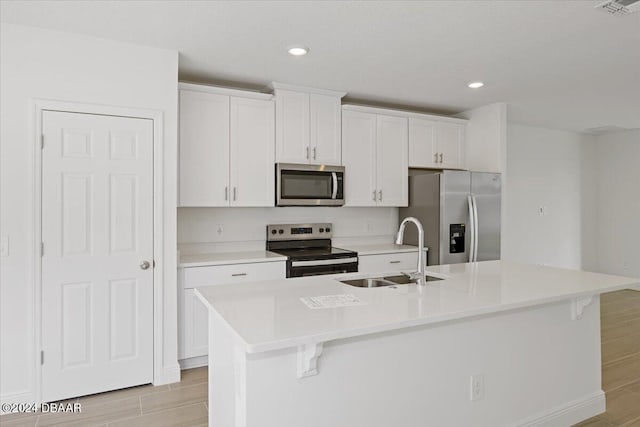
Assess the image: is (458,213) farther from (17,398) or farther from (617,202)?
(617,202)

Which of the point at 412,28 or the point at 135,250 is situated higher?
the point at 412,28

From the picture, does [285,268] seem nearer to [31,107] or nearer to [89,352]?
[89,352]

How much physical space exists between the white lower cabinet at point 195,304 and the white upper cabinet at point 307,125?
115 centimetres

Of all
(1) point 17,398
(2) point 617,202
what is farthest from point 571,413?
(2) point 617,202

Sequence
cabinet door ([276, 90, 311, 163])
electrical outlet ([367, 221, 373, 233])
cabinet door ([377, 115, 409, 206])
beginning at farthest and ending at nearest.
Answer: electrical outlet ([367, 221, 373, 233]), cabinet door ([377, 115, 409, 206]), cabinet door ([276, 90, 311, 163])

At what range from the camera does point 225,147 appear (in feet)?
11.9

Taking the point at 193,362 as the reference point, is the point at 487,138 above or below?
above

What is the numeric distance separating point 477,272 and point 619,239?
17.9 feet

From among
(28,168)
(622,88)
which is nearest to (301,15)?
(28,168)

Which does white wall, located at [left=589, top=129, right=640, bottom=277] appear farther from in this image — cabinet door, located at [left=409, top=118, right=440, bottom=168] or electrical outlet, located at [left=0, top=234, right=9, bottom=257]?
electrical outlet, located at [left=0, top=234, right=9, bottom=257]

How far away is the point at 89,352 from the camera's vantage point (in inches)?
111

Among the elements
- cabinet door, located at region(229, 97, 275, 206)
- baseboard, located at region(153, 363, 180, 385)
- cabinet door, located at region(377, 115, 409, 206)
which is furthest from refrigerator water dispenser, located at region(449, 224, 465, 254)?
baseboard, located at region(153, 363, 180, 385)

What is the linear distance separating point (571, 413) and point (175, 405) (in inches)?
98.8

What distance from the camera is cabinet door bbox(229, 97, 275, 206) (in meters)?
3.66
